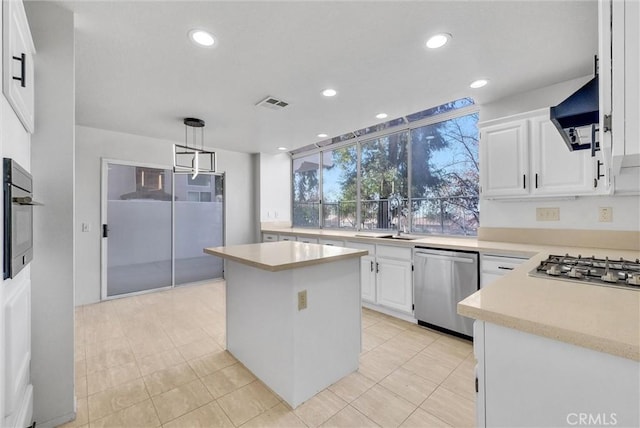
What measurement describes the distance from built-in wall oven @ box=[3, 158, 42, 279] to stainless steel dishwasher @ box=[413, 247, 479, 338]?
291 centimetres

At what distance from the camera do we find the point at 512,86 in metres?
2.62

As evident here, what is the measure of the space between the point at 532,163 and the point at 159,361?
11.9 feet

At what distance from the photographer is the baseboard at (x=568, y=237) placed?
2.28m

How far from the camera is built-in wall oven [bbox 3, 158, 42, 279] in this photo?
1056 millimetres

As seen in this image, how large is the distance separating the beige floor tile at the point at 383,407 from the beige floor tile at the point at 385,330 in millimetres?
887

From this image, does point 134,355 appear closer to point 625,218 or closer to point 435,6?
point 435,6

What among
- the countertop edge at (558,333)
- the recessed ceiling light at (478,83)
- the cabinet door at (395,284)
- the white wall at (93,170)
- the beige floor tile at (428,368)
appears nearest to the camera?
the countertop edge at (558,333)

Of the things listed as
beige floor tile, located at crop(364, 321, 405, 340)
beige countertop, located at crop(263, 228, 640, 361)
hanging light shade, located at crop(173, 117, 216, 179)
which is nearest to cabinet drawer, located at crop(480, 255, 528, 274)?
beige floor tile, located at crop(364, 321, 405, 340)

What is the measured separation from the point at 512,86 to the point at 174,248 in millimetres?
4834

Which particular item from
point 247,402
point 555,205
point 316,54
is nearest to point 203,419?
point 247,402

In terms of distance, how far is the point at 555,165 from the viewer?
2412 mm

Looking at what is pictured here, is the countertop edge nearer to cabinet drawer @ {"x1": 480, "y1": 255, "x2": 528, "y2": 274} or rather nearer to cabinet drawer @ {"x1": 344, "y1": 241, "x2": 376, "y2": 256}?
cabinet drawer @ {"x1": 480, "y1": 255, "x2": 528, "y2": 274}

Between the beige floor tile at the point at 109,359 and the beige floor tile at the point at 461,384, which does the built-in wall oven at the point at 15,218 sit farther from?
the beige floor tile at the point at 461,384

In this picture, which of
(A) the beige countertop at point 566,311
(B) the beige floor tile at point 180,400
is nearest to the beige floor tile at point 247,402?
(B) the beige floor tile at point 180,400
